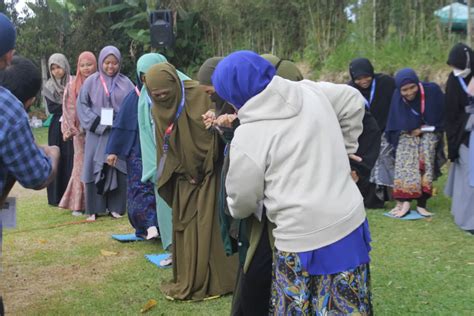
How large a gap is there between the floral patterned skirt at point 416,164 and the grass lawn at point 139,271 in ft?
1.11

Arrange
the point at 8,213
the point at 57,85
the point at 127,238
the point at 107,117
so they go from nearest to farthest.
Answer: the point at 8,213, the point at 127,238, the point at 107,117, the point at 57,85

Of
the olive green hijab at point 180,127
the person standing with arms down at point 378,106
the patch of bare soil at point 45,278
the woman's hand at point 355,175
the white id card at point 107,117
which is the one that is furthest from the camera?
the white id card at point 107,117

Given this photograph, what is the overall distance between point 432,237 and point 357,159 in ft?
9.43

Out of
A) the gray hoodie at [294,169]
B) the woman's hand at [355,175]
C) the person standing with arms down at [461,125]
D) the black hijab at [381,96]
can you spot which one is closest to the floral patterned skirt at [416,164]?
the person standing with arms down at [461,125]

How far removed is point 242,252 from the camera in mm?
3021

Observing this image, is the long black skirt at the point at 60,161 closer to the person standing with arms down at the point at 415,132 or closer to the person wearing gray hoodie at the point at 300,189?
the person standing with arms down at the point at 415,132

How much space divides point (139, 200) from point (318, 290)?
343 cm

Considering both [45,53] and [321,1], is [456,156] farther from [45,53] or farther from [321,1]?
[45,53]

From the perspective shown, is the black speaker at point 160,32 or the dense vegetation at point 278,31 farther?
the black speaker at point 160,32

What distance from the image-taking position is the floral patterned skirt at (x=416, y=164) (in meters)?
6.37

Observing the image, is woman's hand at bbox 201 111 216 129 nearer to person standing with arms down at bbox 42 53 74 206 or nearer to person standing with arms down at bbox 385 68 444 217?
person standing with arms down at bbox 385 68 444 217

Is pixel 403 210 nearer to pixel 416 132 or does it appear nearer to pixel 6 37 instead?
pixel 416 132

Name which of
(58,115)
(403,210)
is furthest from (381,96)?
(58,115)

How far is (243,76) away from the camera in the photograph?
8.57 feet
